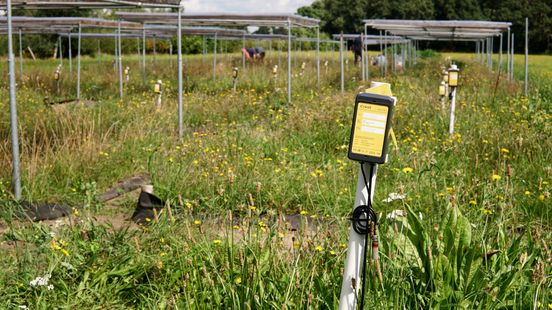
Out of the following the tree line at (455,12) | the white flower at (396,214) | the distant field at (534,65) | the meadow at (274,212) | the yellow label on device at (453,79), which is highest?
the tree line at (455,12)

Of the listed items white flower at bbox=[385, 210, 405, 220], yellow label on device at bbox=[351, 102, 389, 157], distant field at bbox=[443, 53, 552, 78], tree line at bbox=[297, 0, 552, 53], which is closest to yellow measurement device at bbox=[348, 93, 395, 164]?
yellow label on device at bbox=[351, 102, 389, 157]

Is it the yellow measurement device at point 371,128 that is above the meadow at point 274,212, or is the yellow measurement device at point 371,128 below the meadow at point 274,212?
above

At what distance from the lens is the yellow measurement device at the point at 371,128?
2.79 meters

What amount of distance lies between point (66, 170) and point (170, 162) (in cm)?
93

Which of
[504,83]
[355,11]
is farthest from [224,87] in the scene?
[355,11]

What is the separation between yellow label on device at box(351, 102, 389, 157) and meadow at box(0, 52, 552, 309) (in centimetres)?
50

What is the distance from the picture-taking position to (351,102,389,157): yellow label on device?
2.80m

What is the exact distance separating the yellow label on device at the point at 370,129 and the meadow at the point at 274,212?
A: 0.50m

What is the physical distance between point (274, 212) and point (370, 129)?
3.20 feet

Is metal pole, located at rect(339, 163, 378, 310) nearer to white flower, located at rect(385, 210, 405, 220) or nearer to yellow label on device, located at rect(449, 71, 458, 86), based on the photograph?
white flower, located at rect(385, 210, 405, 220)

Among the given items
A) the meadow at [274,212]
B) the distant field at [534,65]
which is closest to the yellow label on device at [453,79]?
the meadow at [274,212]

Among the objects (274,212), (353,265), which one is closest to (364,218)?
(353,265)

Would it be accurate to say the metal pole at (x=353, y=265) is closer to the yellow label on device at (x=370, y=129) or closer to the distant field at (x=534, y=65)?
the yellow label on device at (x=370, y=129)

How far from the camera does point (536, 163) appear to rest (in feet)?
20.7
